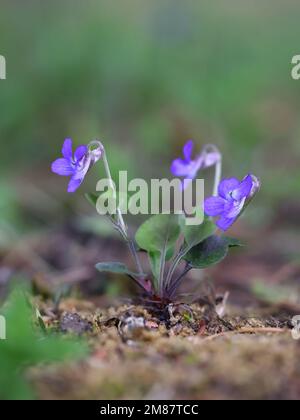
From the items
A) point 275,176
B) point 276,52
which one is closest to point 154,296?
point 275,176

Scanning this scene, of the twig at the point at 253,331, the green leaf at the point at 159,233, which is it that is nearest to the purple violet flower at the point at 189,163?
the green leaf at the point at 159,233

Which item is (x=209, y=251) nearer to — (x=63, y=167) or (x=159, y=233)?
(x=159, y=233)

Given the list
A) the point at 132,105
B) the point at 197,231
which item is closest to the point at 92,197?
the point at 197,231

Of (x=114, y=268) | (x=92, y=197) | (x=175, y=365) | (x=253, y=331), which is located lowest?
(x=175, y=365)

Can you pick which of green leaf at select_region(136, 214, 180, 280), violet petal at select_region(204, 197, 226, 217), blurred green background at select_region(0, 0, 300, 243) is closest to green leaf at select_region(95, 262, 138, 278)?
green leaf at select_region(136, 214, 180, 280)

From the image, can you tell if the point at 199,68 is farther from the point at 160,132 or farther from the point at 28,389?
the point at 28,389

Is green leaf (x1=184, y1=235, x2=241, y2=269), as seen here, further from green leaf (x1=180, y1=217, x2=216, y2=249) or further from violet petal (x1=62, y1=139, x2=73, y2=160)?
violet petal (x1=62, y1=139, x2=73, y2=160)

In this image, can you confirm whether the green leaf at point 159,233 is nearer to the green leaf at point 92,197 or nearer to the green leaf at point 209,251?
the green leaf at point 209,251
